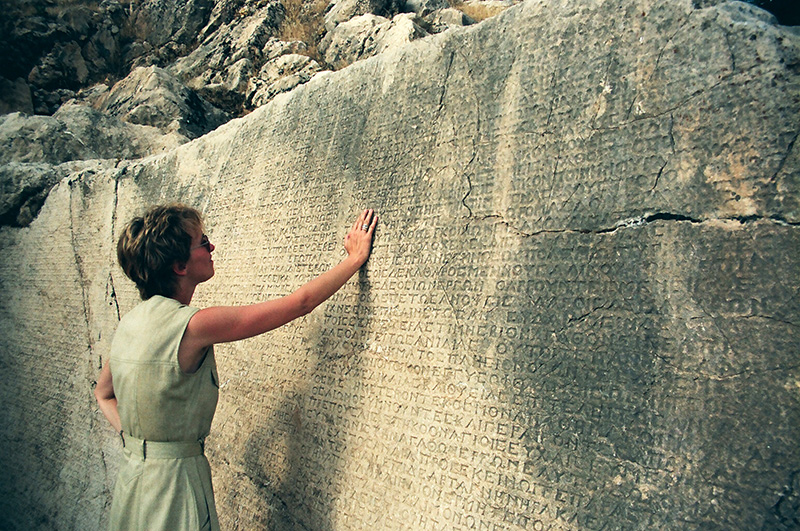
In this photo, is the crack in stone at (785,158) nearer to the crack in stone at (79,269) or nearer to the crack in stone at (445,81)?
the crack in stone at (445,81)

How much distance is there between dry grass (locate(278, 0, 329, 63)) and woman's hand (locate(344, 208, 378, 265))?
399 cm

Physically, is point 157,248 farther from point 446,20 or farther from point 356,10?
point 356,10

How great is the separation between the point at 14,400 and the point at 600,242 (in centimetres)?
384

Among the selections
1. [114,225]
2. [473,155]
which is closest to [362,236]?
[473,155]

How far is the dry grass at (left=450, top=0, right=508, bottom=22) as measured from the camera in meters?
6.00

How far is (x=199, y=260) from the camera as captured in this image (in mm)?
1606

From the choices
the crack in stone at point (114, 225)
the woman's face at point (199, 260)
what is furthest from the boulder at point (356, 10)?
the woman's face at point (199, 260)

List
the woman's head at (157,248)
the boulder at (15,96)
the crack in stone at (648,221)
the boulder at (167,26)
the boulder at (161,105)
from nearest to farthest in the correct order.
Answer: the crack in stone at (648,221), the woman's head at (157,248), the boulder at (161,105), the boulder at (15,96), the boulder at (167,26)

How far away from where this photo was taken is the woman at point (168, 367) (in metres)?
1.45

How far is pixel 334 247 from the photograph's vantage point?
80.8 inches

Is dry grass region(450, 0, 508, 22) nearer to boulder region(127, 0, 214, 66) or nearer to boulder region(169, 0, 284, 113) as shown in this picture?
boulder region(169, 0, 284, 113)

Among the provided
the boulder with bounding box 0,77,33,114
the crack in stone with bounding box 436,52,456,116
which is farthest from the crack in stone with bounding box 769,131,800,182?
the boulder with bounding box 0,77,33,114

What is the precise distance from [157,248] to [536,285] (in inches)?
46.3

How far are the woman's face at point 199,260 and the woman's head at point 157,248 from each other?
2 cm
